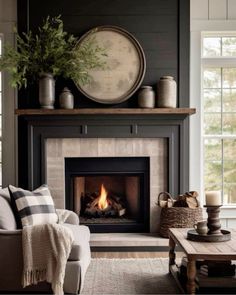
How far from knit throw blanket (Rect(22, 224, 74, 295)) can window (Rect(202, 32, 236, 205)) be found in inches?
113

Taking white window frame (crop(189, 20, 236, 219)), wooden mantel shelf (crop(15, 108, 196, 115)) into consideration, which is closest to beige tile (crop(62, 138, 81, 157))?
wooden mantel shelf (crop(15, 108, 196, 115))

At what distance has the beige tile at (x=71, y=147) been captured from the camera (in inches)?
207

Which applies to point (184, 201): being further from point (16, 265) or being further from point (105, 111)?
point (16, 265)

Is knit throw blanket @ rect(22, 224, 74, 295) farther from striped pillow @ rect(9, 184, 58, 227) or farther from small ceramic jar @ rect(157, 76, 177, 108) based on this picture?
small ceramic jar @ rect(157, 76, 177, 108)

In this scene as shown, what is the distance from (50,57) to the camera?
5023 mm

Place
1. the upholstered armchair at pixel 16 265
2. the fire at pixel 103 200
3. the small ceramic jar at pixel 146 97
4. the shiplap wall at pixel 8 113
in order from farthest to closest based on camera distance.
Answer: the fire at pixel 103 200 → the shiplap wall at pixel 8 113 → the small ceramic jar at pixel 146 97 → the upholstered armchair at pixel 16 265

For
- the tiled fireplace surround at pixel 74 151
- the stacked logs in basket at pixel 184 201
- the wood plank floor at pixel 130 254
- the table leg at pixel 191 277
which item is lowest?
the wood plank floor at pixel 130 254

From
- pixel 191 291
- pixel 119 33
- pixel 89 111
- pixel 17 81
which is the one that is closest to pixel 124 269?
pixel 191 291

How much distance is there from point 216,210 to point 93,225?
2165 mm

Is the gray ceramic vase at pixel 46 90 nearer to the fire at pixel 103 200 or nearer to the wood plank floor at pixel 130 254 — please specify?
the fire at pixel 103 200

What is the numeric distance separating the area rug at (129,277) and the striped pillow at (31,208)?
2.12 feet

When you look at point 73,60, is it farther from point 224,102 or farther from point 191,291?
point 191,291

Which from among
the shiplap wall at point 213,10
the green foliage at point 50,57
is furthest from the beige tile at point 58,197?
the shiplap wall at point 213,10

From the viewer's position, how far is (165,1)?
17.4 ft
